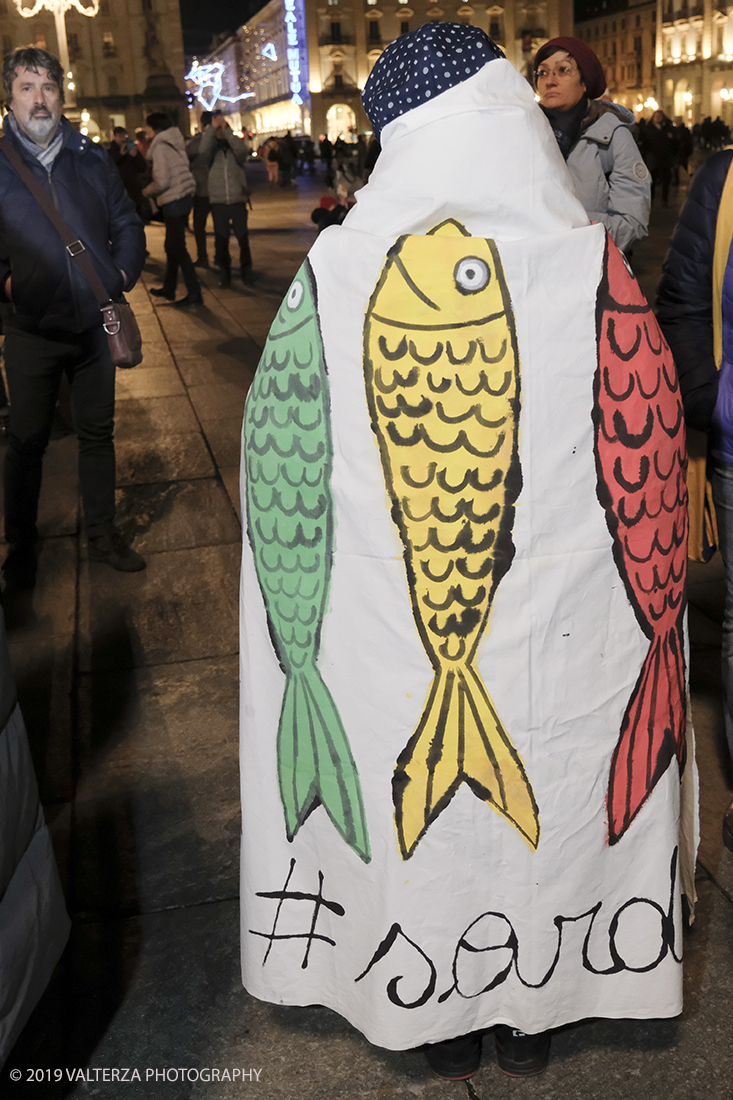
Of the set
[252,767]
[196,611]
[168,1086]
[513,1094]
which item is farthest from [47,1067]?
[196,611]

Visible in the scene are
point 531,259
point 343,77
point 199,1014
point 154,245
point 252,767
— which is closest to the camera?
point 531,259

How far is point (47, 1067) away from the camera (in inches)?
81.4

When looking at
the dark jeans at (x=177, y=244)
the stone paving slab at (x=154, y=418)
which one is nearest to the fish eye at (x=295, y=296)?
the stone paving slab at (x=154, y=418)

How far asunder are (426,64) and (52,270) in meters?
2.68

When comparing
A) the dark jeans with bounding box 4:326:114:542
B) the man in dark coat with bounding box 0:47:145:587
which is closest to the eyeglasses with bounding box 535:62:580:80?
the man in dark coat with bounding box 0:47:145:587

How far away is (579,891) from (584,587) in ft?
1.78

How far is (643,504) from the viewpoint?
1707 mm

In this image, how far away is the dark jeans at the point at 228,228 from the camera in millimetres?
11648

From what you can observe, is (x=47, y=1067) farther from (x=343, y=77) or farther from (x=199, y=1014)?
(x=343, y=77)

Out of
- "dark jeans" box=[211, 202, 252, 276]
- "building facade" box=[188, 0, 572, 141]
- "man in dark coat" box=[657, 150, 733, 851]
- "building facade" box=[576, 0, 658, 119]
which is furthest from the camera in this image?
"building facade" box=[576, 0, 658, 119]

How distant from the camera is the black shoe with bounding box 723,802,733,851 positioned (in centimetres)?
265

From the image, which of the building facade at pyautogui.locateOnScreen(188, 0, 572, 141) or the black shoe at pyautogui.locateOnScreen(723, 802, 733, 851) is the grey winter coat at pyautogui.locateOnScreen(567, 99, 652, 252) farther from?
the building facade at pyautogui.locateOnScreen(188, 0, 572, 141)

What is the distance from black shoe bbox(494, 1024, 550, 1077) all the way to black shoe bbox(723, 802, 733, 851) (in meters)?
0.87

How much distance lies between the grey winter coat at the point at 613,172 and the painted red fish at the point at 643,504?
2.46 metres
